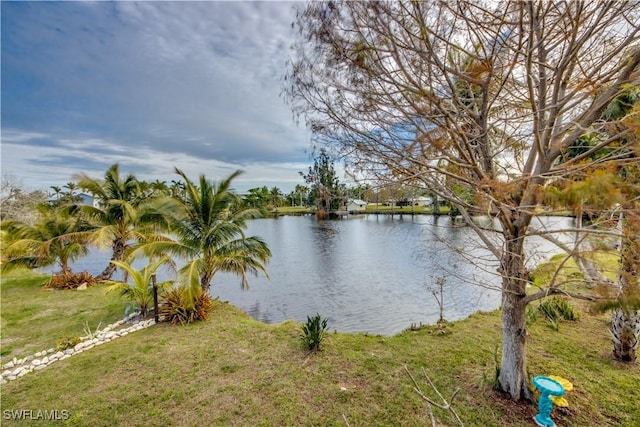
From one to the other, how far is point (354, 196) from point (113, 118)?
12224 millimetres

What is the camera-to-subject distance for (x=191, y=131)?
541 inches

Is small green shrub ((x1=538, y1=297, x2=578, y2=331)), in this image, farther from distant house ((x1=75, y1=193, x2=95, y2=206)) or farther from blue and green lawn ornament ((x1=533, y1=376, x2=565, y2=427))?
distant house ((x1=75, y1=193, x2=95, y2=206))

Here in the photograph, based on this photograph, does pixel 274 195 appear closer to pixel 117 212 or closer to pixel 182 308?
pixel 117 212

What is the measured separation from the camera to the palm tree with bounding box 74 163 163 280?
29.1 ft

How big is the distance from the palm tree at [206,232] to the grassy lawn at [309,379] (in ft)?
6.62

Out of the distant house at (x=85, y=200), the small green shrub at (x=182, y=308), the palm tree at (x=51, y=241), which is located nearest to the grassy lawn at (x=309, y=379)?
the small green shrub at (x=182, y=308)

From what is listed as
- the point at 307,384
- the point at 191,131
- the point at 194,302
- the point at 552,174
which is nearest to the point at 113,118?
the point at 191,131

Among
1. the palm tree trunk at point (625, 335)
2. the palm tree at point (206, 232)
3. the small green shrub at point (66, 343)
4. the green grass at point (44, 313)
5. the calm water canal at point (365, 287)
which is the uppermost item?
the palm tree at point (206, 232)

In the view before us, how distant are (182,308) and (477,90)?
695cm

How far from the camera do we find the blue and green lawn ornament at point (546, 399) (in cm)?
299

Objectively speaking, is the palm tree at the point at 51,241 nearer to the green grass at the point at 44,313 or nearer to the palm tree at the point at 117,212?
the palm tree at the point at 117,212

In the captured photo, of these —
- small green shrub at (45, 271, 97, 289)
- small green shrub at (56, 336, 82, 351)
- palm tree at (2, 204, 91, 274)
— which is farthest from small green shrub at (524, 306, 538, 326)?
small green shrub at (45, 271, 97, 289)

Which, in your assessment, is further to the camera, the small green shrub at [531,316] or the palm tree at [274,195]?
the palm tree at [274,195]

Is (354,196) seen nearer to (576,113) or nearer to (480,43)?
(480,43)
